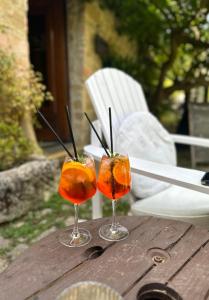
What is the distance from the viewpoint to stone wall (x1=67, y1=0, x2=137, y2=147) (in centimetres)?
346

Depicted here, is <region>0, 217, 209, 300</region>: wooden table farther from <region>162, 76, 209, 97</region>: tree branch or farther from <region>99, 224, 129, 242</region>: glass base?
<region>162, 76, 209, 97</region>: tree branch

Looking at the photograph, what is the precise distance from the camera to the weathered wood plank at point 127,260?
2.69 feet

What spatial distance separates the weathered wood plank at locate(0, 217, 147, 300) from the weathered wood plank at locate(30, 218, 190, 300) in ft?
0.09

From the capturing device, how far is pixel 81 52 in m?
3.48

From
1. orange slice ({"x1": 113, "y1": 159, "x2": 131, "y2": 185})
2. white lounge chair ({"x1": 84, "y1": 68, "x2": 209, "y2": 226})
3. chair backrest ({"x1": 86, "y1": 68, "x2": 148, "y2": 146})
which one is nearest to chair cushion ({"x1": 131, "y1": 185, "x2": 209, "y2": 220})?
white lounge chair ({"x1": 84, "y1": 68, "x2": 209, "y2": 226})

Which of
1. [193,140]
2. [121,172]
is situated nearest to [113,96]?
[193,140]

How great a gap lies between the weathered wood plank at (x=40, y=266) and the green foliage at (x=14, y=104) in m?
1.52

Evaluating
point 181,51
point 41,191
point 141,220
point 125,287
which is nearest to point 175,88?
point 181,51

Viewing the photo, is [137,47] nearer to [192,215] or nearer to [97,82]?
[97,82]

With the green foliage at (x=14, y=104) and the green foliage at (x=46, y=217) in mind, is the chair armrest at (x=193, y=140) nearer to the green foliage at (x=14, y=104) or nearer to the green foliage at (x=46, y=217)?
the green foliage at (x=46, y=217)

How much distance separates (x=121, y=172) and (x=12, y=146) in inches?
66.2

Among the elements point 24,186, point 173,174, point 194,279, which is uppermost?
point 173,174

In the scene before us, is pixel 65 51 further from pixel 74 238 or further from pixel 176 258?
pixel 176 258

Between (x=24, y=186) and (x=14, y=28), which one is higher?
(x=14, y=28)
